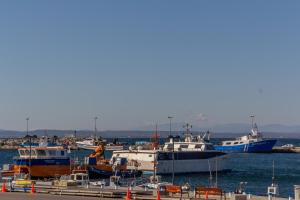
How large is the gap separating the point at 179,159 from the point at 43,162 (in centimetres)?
2639

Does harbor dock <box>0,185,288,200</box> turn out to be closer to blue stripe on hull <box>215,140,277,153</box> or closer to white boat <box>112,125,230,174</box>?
white boat <box>112,125,230,174</box>

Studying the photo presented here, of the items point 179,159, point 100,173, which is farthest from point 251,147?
point 100,173

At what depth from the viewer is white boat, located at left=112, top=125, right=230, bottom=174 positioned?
93.6m

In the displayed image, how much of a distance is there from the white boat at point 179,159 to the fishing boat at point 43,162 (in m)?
16.8

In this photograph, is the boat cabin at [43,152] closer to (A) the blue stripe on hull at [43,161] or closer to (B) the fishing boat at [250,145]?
(A) the blue stripe on hull at [43,161]

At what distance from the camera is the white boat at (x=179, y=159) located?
307 ft

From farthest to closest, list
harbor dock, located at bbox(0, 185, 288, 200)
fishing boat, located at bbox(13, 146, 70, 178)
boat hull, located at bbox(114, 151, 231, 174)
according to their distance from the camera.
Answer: boat hull, located at bbox(114, 151, 231, 174), fishing boat, located at bbox(13, 146, 70, 178), harbor dock, located at bbox(0, 185, 288, 200)

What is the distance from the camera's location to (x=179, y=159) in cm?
9638

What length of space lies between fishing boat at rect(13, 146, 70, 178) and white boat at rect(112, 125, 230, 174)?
55.1 feet

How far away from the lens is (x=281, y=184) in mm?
80562

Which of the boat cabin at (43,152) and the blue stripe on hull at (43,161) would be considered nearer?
the blue stripe on hull at (43,161)

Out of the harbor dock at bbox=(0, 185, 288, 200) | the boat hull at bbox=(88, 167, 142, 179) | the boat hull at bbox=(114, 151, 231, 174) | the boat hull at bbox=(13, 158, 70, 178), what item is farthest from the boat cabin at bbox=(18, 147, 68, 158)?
the harbor dock at bbox=(0, 185, 288, 200)

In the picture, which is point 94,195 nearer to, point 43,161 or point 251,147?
point 43,161

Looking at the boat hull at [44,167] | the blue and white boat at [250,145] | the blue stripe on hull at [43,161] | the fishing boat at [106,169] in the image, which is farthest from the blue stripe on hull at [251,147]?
the boat hull at [44,167]
